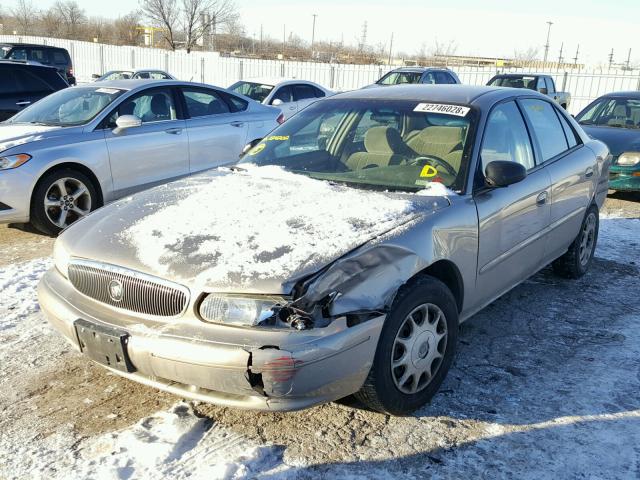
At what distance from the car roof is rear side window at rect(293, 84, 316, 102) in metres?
8.02

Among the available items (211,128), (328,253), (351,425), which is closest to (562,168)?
(328,253)

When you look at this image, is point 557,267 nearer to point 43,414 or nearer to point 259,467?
point 259,467

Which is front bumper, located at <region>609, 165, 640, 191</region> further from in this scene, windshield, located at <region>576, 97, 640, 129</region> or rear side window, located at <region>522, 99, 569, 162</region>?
rear side window, located at <region>522, 99, 569, 162</region>


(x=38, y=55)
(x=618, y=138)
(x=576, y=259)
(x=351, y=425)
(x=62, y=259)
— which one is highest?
(x=38, y=55)

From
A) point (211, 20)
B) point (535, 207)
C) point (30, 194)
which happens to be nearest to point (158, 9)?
point (211, 20)

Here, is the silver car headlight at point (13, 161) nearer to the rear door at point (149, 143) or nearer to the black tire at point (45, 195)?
the black tire at point (45, 195)

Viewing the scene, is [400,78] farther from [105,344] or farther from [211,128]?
[105,344]

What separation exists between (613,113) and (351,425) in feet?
27.6

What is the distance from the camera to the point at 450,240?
320 centimetres

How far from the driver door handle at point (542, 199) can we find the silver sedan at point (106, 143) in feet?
13.6

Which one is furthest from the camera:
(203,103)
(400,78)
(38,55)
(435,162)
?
(38,55)

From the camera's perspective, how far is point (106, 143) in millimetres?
6344

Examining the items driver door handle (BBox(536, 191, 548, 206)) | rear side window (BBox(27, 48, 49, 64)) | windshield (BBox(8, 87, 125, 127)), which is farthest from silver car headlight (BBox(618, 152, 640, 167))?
rear side window (BBox(27, 48, 49, 64))

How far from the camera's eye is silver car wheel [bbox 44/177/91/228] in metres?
6.02
